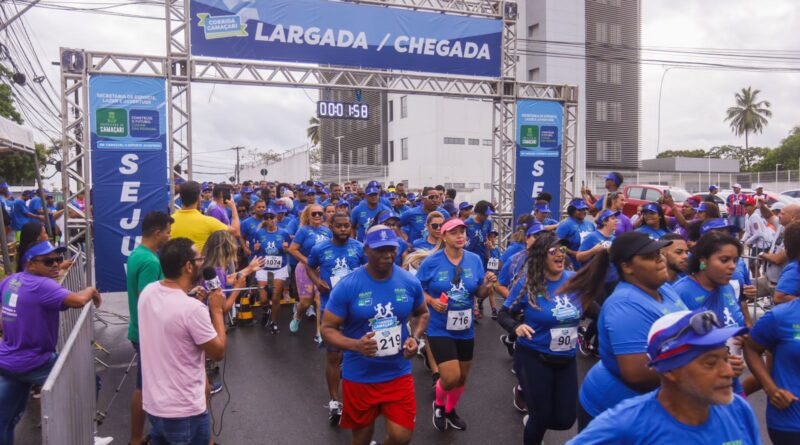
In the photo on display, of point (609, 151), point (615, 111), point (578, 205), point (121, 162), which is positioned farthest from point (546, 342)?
point (615, 111)

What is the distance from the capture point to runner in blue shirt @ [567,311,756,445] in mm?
1898

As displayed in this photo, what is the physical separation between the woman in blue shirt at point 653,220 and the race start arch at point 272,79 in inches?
253

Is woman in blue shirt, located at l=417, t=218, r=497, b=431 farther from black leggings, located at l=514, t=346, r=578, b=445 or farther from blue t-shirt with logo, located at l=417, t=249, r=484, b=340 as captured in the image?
black leggings, located at l=514, t=346, r=578, b=445

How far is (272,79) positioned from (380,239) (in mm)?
8649

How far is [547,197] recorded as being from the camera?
10.8 m

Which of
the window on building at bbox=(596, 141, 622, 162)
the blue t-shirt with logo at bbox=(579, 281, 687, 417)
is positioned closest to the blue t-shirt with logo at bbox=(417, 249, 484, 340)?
the blue t-shirt with logo at bbox=(579, 281, 687, 417)

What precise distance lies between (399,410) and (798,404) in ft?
7.89

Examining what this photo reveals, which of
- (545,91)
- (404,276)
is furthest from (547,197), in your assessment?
(404,276)

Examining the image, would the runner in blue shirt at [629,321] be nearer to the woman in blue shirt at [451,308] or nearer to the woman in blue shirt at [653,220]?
the woman in blue shirt at [451,308]

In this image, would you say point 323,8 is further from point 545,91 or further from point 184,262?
point 184,262

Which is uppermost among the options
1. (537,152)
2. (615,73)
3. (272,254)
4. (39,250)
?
(615,73)

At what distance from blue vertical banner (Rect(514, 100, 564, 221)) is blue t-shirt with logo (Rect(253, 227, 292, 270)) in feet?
22.1

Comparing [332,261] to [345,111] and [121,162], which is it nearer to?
[121,162]

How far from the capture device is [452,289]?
17.0 ft
